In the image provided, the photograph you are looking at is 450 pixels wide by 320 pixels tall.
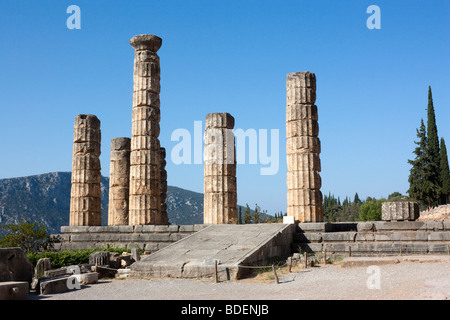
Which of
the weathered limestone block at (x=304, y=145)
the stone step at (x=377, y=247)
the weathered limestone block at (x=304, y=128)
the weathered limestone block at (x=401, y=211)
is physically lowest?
the stone step at (x=377, y=247)

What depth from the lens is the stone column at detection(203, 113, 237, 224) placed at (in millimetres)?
18078

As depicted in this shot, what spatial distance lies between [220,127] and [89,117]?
20.4 ft

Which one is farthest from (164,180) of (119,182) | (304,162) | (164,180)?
(304,162)

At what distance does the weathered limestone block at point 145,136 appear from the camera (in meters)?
19.8

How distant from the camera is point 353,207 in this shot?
61688mm

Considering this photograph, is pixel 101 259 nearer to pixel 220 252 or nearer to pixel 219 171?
pixel 220 252

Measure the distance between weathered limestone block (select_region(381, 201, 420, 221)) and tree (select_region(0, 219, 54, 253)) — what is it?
40.3 feet

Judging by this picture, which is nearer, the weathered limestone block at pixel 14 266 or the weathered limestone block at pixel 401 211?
the weathered limestone block at pixel 14 266

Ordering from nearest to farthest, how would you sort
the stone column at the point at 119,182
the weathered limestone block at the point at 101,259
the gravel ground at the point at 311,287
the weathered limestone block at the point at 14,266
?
1. the gravel ground at the point at 311,287
2. the weathered limestone block at the point at 14,266
3. the weathered limestone block at the point at 101,259
4. the stone column at the point at 119,182

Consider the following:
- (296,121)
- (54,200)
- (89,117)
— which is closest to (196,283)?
(296,121)

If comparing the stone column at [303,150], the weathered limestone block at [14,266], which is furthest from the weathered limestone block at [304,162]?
the weathered limestone block at [14,266]

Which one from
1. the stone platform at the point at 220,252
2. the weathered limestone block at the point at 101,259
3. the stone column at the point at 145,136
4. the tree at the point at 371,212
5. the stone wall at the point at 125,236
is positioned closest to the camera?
the stone platform at the point at 220,252

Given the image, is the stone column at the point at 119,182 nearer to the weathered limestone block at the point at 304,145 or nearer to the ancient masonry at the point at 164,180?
the ancient masonry at the point at 164,180

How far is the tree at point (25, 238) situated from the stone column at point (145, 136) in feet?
11.0
